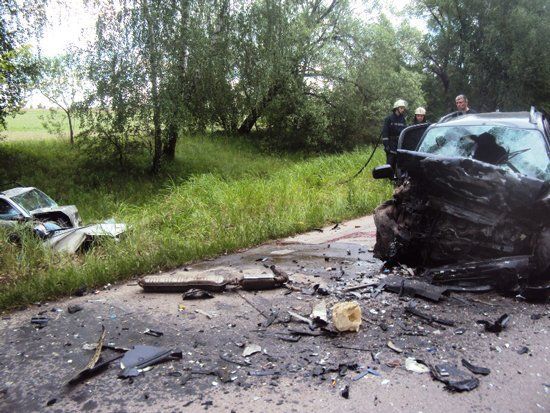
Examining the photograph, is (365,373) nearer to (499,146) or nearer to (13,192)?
(499,146)

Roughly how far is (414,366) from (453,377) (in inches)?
10.6

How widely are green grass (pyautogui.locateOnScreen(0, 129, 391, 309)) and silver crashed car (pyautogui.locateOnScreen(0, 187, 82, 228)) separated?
1.21 m

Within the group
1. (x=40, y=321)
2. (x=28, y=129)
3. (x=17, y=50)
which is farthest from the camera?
(x=28, y=129)

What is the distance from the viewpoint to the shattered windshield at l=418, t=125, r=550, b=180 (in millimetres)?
4652

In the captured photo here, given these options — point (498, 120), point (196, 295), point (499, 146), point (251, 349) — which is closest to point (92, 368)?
point (251, 349)

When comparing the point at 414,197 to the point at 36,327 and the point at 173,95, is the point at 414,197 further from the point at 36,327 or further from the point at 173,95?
the point at 173,95

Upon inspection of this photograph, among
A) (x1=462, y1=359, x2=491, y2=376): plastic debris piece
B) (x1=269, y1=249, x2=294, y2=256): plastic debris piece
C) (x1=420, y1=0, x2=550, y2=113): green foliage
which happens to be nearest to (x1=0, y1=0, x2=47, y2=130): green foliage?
(x1=269, y1=249, x2=294, y2=256): plastic debris piece

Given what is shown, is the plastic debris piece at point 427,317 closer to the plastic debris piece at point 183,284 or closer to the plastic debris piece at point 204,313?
the plastic debris piece at point 204,313

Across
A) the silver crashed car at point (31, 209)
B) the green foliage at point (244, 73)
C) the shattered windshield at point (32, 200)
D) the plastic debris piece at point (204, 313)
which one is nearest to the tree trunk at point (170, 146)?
the green foliage at point (244, 73)

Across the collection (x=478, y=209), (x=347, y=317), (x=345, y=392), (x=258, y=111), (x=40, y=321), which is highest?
(x=258, y=111)

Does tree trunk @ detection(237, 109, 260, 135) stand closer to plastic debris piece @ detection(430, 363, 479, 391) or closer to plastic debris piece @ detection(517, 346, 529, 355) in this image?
plastic debris piece @ detection(517, 346, 529, 355)

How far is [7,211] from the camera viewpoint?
916cm

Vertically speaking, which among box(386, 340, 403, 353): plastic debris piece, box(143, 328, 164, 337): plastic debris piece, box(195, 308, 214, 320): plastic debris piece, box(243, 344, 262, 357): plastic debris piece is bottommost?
box(143, 328, 164, 337): plastic debris piece

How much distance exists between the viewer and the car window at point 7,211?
9031 mm
